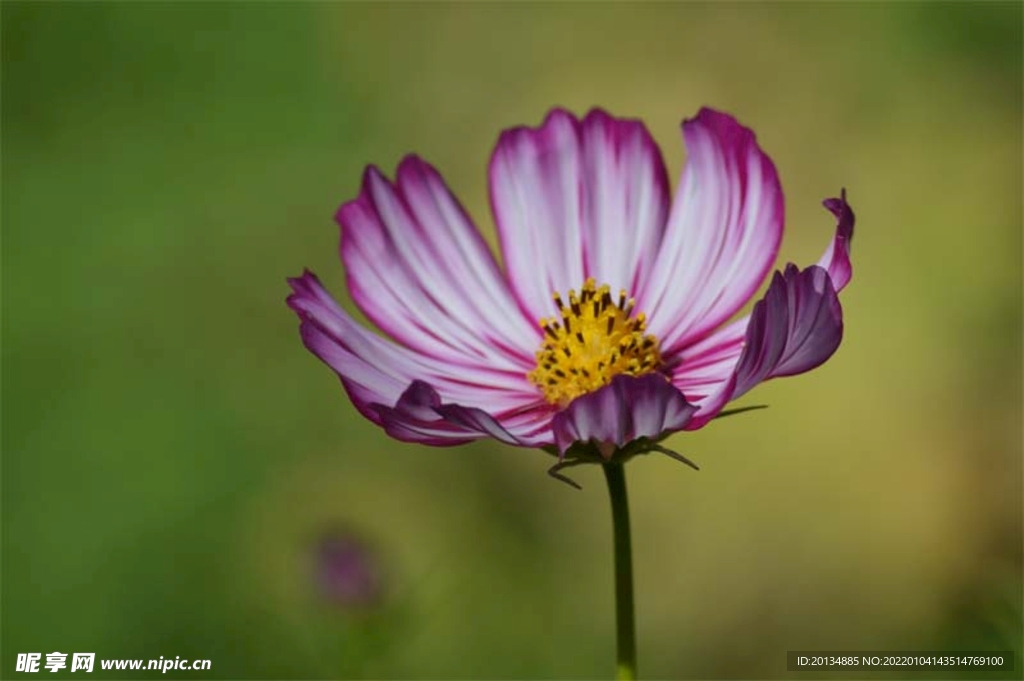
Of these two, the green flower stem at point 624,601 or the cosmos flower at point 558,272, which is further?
the cosmos flower at point 558,272

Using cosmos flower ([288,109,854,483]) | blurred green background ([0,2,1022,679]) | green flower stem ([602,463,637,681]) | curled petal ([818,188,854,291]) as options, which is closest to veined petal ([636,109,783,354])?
cosmos flower ([288,109,854,483])

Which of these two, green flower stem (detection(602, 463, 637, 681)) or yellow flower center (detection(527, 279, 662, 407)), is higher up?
→ yellow flower center (detection(527, 279, 662, 407))

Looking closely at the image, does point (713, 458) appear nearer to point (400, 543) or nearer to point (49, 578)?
point (400, 543)

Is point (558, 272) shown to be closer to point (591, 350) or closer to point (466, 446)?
point (591, 350)

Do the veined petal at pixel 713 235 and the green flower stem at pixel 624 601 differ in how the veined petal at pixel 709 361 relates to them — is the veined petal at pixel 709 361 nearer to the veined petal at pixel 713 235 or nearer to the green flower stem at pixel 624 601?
the veined petal at pixel 713 235

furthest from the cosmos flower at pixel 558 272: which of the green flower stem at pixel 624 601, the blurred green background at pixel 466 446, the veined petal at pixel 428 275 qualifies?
the blurred green background at pixel 466 446

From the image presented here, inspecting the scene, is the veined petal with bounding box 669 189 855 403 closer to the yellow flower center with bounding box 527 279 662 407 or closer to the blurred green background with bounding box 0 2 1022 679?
the yellow flower center with bounding box 527 279 662 407

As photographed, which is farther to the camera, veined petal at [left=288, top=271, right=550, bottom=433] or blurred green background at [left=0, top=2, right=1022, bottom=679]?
blurred green background at [left=0, top=2, right=1022, bottom=679]

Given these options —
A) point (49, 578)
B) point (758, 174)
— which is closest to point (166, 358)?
point (49, 578)
